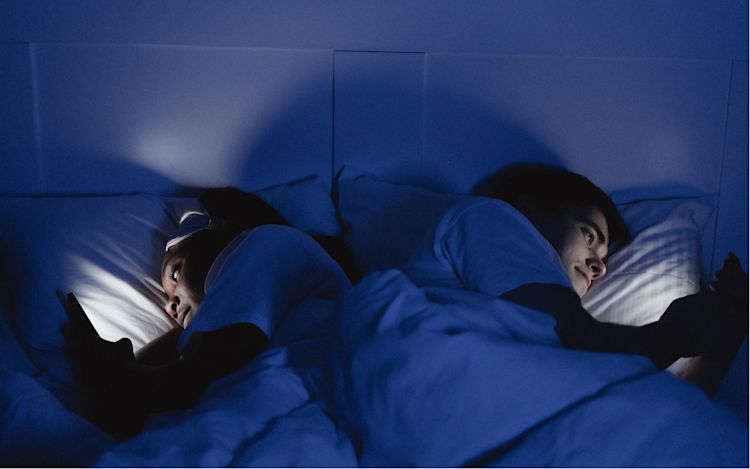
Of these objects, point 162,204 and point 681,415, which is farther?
point 162,204

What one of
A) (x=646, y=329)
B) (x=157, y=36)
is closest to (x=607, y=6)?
(x=646, y=329)

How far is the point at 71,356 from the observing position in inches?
53.2

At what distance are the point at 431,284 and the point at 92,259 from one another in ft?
3.06

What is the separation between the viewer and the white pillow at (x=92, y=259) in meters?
1.42

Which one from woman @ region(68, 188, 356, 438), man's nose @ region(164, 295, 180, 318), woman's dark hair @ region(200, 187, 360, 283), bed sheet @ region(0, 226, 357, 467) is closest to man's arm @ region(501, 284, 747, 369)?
bed sheet @ region(0, 226, 357, 467)

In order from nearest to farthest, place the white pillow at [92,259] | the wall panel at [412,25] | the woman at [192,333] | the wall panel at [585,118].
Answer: the woman at [192,333]
the white pillow at [92,259]
the wall panel at [412,25]
the wall panel at [585,118]

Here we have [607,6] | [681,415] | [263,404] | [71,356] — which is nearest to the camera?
[681,415]

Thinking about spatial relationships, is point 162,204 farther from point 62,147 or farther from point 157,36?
point 157,36

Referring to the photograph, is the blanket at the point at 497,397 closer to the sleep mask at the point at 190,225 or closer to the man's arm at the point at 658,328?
the man's arm at the point at 658,328

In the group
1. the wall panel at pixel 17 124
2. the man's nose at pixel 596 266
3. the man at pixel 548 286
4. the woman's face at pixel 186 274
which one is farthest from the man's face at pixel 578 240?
the wall panel at pixel 17 124

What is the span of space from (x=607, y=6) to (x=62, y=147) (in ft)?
5.66

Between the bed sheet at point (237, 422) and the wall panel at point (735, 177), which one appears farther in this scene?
the wall panel at point (735, 177)

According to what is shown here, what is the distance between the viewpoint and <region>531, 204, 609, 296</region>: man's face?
1.46 m

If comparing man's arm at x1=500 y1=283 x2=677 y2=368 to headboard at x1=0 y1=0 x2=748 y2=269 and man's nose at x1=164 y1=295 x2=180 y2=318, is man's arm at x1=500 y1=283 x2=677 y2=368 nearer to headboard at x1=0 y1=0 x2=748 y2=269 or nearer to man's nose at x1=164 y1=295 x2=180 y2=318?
man's nose at x1=164 y1=295 x2=180 y2=318
